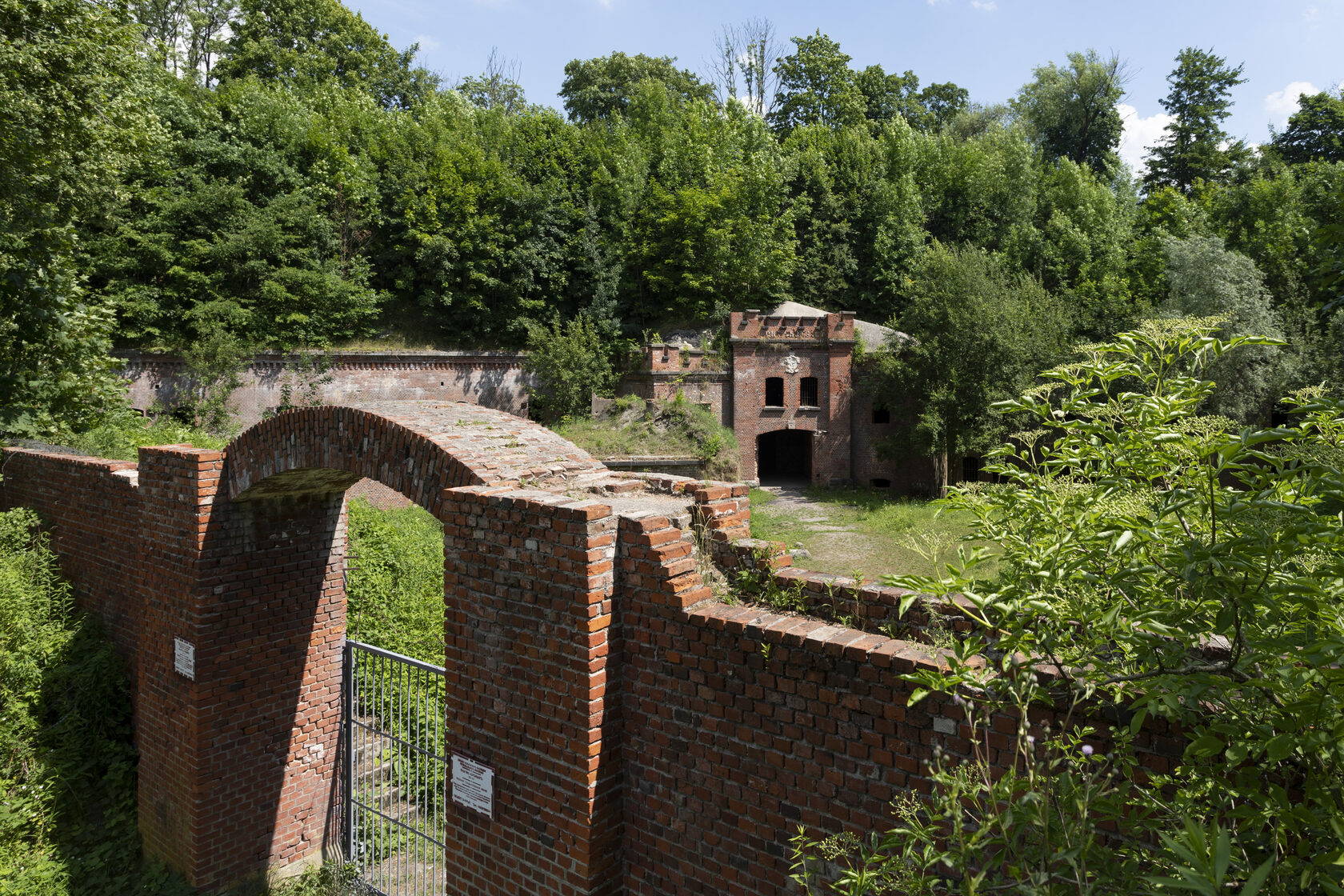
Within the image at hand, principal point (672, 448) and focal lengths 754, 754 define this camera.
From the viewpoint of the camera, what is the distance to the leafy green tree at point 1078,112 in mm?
40938

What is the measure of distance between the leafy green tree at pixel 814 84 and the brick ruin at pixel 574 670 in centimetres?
3946

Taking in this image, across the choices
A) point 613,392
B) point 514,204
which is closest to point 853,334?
point 613,392

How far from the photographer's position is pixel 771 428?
1048 inches

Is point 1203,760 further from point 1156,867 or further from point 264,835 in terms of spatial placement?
point 264,835

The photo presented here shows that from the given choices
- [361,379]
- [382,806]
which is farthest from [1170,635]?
[361,379]

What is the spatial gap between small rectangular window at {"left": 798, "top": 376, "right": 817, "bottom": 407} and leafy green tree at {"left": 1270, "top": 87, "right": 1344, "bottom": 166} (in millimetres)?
24514

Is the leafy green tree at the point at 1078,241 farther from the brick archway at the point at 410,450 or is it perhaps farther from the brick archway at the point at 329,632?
the brick archway at the point at 329,632

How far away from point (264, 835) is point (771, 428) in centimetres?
2110

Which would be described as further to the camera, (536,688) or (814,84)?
(814,84)

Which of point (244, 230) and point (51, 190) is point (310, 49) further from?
point (51, 190)

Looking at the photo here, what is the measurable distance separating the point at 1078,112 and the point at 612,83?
25.6 metres

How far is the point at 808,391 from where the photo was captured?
27.1 metres

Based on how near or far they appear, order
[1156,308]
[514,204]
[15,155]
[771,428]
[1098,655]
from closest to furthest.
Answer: [1098,655] → [15,155] → [1156,308] → [771,428] → [514,204]

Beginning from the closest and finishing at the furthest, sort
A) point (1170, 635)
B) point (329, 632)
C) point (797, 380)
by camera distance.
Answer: point (1170, 635), point (329, 632), point (797, 380)
